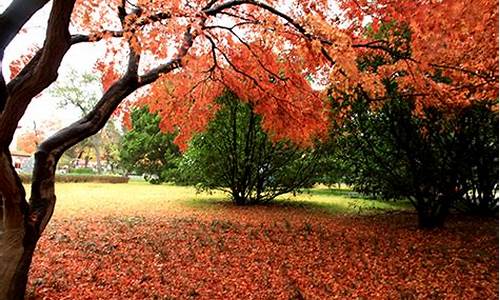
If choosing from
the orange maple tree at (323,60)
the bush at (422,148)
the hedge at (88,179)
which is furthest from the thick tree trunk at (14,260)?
the hedge at (88,179)

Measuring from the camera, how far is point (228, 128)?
13969mm

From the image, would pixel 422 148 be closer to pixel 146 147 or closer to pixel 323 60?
pixel 323 60

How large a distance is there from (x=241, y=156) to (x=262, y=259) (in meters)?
7.52

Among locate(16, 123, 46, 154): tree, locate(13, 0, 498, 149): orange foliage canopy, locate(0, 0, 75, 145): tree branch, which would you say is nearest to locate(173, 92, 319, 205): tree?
locate(13, 0, 498, 149): orange foliage canopy

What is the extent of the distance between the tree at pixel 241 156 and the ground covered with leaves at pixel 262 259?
11.1 ft

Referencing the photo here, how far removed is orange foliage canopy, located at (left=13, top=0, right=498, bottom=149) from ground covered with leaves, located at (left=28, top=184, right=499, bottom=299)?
9.53 ft

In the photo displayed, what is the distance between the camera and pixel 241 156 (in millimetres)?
13906

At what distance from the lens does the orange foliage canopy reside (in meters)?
5.75

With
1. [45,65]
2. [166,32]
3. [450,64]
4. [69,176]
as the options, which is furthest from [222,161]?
[69,176]

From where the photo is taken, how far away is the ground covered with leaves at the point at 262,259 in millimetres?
5102

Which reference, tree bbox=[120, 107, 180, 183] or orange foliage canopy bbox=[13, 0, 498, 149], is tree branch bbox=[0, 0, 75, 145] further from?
tree bbox=[120, 107, 180, 183]

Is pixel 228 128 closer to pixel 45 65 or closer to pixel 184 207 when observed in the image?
pixel 184 207

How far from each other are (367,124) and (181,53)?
217 inches

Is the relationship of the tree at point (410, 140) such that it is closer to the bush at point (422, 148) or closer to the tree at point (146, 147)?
the bush at point (422, 148)
